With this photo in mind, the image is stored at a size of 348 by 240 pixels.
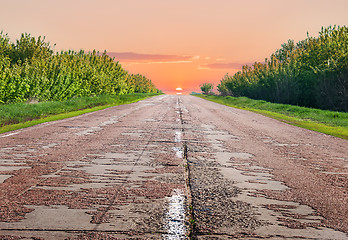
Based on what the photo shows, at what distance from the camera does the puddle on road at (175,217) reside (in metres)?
3.97

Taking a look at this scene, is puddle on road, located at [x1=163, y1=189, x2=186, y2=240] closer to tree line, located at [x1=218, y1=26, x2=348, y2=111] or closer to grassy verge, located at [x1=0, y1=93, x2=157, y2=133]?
grassy verge, located at [x1=0, y1=93, x2=157, y2=133]

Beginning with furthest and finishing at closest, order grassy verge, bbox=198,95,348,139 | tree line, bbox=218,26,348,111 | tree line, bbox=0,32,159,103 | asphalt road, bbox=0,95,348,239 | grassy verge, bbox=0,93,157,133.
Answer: tree line, bbox=218,26,348,111 → tree line, bbox=0,32,159,103 → grassy verge, bbox=198,95,348,139 → grassy verge, bbox=0,93,157,133 → asphalt road, bbox=0,95,348,239

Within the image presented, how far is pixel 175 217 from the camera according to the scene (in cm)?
452

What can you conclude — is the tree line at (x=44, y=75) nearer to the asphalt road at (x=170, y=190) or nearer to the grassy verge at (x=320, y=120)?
the asphalt road at (x=170, y=190)

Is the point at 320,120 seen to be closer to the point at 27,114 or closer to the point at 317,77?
the point at 317,77

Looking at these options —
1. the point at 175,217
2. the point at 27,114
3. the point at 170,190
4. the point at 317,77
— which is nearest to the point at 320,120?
the point at 317,77

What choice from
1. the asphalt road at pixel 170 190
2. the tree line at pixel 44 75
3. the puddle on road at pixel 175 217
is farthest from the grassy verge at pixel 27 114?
the puddle on road at pixel 175 217

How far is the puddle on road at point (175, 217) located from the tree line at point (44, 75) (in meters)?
18.4

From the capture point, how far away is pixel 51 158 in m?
8.46

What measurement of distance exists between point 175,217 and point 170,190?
51.4 inches

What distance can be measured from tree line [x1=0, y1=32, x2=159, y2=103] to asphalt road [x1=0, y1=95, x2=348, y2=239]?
13226 mm

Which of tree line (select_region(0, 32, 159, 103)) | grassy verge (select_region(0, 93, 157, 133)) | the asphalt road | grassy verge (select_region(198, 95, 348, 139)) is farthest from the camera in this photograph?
tree line (select_region(0, 32, 159, 103))

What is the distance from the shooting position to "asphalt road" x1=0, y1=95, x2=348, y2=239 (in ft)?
13.7

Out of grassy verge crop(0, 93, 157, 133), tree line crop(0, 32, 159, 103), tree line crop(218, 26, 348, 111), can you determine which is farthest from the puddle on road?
tree line crop(218, 26, 348, 111)
